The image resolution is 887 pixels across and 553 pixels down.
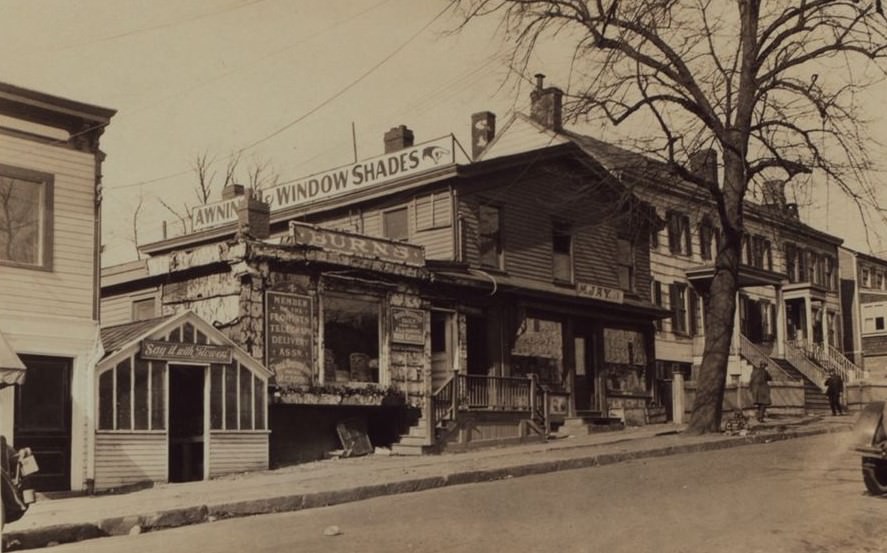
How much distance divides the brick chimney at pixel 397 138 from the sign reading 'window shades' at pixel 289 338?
36.6 ft

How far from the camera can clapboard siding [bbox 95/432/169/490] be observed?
53.8 feet

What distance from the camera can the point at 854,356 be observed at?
5325 cm

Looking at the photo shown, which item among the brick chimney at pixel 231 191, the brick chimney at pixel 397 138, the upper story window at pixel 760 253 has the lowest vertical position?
the upper story window at pixel 760 253

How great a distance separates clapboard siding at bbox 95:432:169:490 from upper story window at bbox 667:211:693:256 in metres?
26.8

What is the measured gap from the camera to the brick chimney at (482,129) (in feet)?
124

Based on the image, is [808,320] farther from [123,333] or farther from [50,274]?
[50,274]

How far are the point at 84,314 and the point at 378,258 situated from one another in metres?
7.22

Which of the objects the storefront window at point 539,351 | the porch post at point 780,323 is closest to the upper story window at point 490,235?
the storefront window at point 539,351

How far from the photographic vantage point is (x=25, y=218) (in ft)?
53.1

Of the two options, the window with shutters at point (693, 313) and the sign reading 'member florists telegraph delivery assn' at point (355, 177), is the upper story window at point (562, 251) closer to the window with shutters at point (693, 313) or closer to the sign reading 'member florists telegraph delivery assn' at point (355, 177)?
the sign reading 'member florists telegraph delivery assn' at point (355, 177)

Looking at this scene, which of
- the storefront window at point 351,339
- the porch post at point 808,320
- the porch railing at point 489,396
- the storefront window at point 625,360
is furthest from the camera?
the porch post at point 808,320

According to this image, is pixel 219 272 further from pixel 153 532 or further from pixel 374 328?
pixel 153 532

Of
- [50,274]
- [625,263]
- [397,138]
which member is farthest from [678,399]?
[50,274]

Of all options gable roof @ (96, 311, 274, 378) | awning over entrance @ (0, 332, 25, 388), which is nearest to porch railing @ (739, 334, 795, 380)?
gable roof @ (96, 311, 274, 378)
